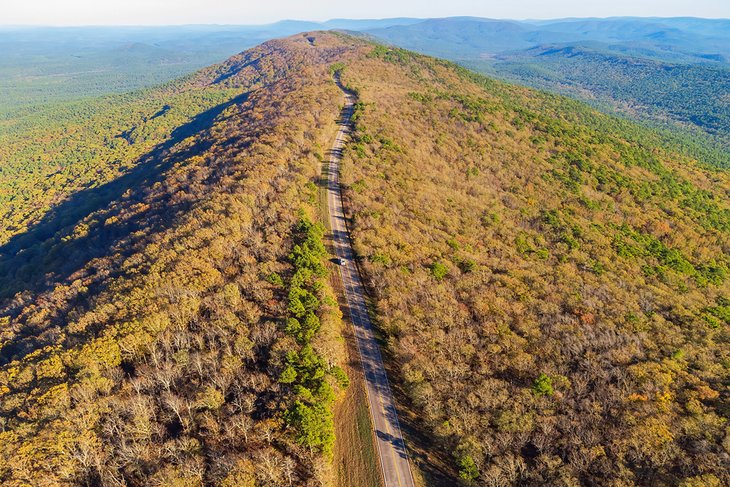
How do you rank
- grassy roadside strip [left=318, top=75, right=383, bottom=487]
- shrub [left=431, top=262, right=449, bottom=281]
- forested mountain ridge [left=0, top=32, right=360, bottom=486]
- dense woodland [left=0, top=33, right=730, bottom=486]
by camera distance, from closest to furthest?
forested mountain ridge [left=0, top=32, right=360, bottom=486] → dense woodland [left=0, top=33, right=730, bottom=486] → grassy roadside strip [left=318, top=75, right=383, bottom=487] → shrub [left=431, top=262, right=449, bottom=281]

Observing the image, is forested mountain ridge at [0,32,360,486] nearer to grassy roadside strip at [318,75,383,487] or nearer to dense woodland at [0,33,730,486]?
dense woodland at [0,33,730,486]

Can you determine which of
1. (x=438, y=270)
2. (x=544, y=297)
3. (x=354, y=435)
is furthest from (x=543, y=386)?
(x=438, y=270)

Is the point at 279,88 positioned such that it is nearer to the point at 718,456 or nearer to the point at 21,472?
the point at 21,472

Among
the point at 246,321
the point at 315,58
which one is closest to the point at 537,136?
the point at 246,321

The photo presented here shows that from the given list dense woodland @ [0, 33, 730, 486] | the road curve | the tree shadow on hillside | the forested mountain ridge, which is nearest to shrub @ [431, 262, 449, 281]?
dense woodland @ [0, 33, 730, 486]

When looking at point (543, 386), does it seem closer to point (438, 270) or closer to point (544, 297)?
point (544, 297)

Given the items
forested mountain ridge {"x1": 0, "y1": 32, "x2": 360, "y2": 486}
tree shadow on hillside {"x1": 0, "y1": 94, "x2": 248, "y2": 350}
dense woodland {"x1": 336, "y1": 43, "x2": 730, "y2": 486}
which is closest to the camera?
forested mountain ridge {"x1": 0, "y1": 32, "x2": 360, "y2": 486}
